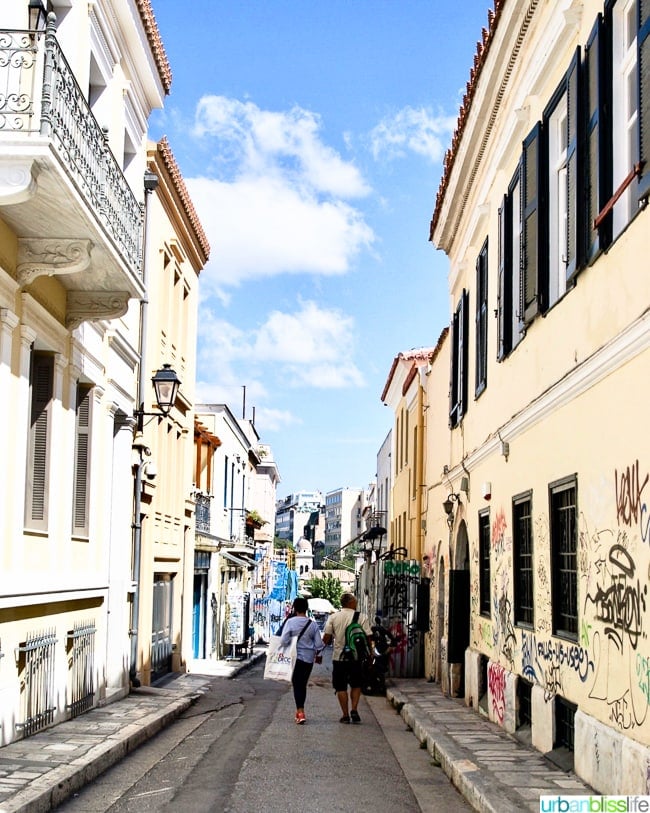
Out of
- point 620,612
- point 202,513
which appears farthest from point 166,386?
point 202,513

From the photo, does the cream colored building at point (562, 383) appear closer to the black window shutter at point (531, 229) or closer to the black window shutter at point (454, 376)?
the black window shutter at point (531, 229)

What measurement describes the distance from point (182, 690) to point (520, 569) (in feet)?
27.1

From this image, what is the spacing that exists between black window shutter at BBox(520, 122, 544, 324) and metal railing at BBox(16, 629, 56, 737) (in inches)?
237

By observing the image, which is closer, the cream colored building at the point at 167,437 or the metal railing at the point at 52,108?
the metal railing at the point at 52,108

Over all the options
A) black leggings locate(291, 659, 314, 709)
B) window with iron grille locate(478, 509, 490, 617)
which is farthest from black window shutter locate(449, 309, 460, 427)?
black leggings locate(291, 659, 314, 709)

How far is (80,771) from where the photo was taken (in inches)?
356

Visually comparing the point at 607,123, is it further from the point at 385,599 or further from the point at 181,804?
the point at 385,599

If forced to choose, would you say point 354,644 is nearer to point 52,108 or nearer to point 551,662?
point 551,662

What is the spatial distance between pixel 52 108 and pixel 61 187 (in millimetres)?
663

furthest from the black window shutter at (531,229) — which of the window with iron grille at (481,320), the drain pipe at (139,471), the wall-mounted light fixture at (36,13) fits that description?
the drain pipe at (139,471)

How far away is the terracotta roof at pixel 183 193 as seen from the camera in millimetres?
18391

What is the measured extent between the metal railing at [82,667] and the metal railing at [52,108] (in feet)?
15.8

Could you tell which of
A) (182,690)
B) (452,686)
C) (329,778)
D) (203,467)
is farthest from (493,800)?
(203,467)

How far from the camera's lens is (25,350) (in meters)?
10.9
